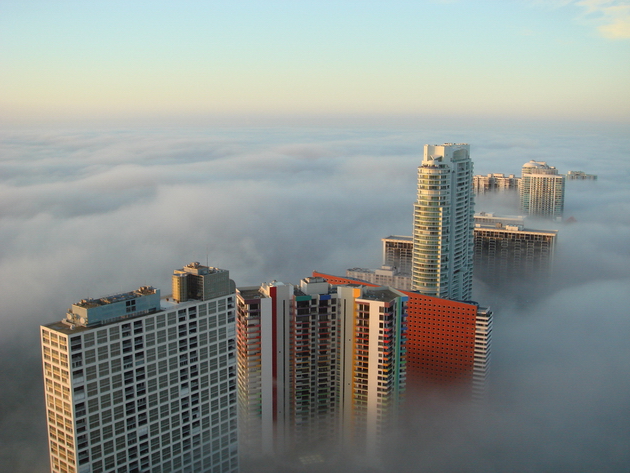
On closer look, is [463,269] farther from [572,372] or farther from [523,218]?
[523,218]

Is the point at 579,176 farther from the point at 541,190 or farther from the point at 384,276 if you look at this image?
the point at 384,276

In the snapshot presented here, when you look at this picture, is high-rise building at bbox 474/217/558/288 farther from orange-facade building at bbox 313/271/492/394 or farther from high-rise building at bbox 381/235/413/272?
orange-facade building at bbox 313/271/492/394

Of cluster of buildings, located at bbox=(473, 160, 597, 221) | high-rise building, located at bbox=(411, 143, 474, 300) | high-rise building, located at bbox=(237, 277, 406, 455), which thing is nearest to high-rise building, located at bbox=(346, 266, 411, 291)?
high-rise building, located at bbox=(411, 143, 474, 300)

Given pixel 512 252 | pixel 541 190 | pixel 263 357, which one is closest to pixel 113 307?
pixel 263 357

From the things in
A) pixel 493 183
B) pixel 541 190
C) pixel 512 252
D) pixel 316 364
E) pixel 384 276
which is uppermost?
pixel 493 183

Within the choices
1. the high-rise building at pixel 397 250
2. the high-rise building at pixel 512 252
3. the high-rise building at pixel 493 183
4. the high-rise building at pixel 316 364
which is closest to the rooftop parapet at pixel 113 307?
the high-rise building at pixel 316 364
